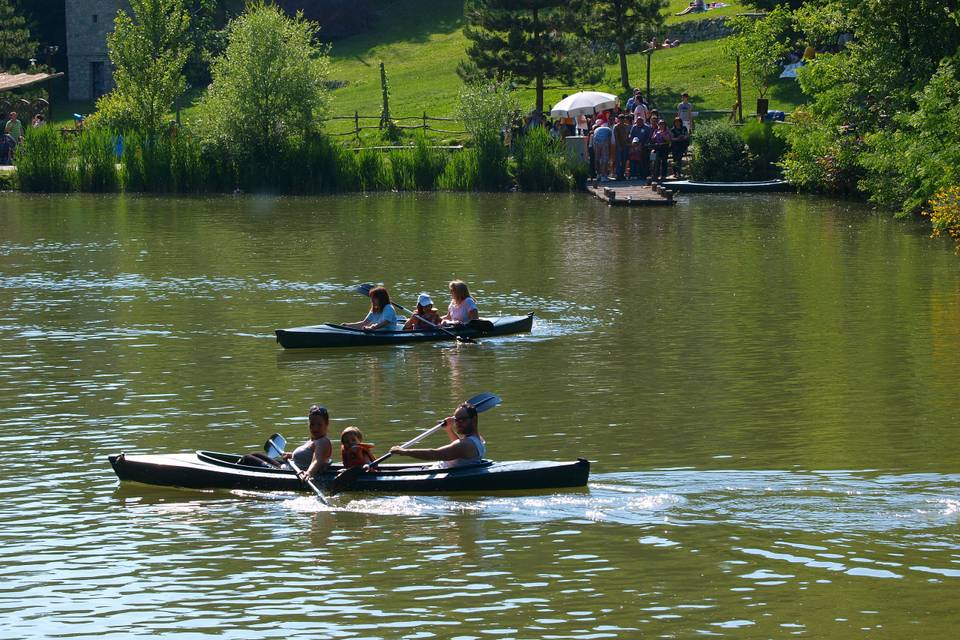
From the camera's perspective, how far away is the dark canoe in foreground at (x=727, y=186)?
46.2 metres

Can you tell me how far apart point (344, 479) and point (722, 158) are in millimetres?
34106

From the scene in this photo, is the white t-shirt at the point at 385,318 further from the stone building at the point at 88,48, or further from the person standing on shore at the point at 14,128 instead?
the stone building at the point at 88,48

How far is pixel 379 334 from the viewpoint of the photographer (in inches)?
910

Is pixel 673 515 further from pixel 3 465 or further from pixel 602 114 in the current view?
pixel 602 114

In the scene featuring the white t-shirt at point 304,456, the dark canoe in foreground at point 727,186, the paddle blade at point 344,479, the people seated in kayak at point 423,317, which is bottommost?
the paddle blade at point 344,479

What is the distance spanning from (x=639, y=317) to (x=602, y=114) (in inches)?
866

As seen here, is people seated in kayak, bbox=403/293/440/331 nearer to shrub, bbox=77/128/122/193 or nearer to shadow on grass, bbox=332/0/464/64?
shrub, bbox=77/128/122/193

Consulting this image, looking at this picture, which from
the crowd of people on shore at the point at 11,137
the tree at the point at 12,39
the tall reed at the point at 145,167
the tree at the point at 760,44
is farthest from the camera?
the tree at the point at 12,39

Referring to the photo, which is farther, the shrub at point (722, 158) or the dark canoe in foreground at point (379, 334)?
the shrub at point (722, 158)

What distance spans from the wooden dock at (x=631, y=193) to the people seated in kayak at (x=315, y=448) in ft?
92.1

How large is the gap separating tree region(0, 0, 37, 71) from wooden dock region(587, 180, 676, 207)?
35721mm

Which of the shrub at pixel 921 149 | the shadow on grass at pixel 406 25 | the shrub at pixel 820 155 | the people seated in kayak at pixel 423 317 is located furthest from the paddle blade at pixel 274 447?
the shadow on grass at pixel 406 25

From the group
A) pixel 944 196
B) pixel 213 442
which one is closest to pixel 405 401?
pixel 213 442

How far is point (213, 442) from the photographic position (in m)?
17.0
